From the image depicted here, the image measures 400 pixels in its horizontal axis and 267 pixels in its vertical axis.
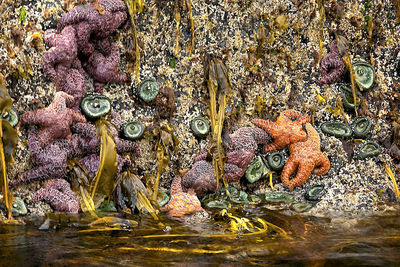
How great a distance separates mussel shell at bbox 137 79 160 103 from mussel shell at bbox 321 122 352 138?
214cm

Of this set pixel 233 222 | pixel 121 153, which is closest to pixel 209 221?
pixel 233 222

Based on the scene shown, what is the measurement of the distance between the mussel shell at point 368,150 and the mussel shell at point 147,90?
101 inches

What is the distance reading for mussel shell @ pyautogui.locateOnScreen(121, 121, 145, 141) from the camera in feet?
15.8

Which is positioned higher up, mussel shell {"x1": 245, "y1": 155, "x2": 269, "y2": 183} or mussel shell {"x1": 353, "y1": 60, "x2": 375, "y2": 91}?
mussel shell {"x1": 353, "y1": 60, "x2": 375, "y2": 91}

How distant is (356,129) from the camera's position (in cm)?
544

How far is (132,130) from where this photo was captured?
4.85m

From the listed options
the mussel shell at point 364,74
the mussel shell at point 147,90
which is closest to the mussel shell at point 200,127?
the mussel shell at point 147,90

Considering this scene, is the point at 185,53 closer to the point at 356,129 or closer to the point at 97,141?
the point at 97,141

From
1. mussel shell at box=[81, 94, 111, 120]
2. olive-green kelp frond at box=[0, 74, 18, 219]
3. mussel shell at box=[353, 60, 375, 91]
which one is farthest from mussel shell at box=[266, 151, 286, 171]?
olive-green kelp frond at box=[0, 74, 18, 219]

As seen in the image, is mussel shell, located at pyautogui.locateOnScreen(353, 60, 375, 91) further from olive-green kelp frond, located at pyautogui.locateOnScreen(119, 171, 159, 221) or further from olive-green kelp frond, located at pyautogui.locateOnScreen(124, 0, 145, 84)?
olive-green kelp frond, located at pyautogui.locateOnScreen(119, 171, 159, 221)

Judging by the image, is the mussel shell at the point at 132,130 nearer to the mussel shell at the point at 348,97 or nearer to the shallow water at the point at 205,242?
the shallow water at the point at 205,242

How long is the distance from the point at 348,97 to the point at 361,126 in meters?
0.40

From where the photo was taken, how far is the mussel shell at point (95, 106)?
15.4ft

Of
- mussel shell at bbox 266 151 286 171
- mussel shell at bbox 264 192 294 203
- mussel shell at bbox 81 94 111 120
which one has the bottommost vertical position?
mussel shell at bbox 264 192 294 203
